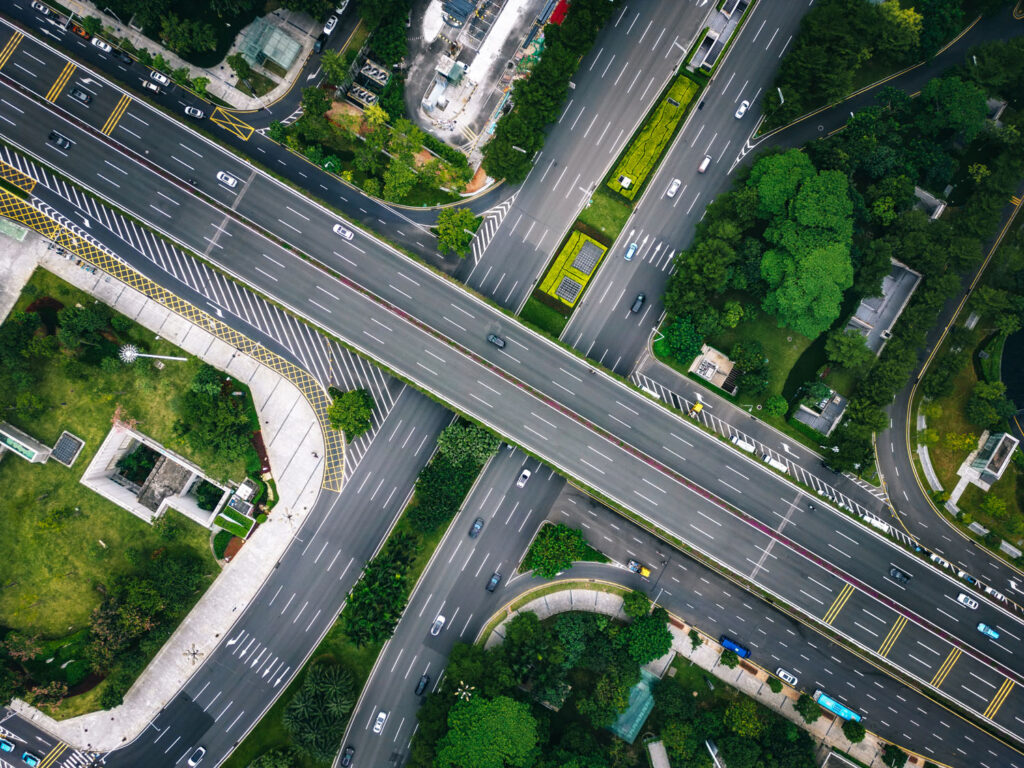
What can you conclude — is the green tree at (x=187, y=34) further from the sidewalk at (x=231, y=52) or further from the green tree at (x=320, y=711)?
the green tree at (x=320, y=711)

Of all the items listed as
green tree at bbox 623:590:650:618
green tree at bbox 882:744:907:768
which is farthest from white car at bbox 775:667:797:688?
green tree at bbox 623:590:650:618

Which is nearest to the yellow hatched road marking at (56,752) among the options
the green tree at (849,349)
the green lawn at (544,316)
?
the green lawn at (544,316)

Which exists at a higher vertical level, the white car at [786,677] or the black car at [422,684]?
the white car at [786,677]

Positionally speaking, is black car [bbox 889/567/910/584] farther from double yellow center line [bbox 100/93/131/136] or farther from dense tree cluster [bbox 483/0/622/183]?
double yellow center line [bbox 100/93/131/136]

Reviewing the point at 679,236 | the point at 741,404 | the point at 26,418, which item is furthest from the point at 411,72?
the point at 26,418

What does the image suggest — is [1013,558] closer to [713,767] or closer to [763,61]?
[713,767]

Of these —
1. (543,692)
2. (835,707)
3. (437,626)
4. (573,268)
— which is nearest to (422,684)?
(437,626)
